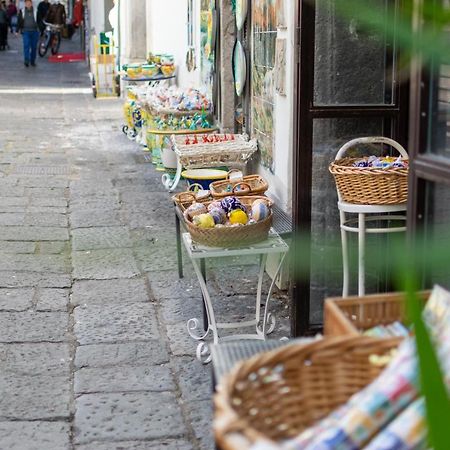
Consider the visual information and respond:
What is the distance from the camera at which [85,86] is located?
698 inches

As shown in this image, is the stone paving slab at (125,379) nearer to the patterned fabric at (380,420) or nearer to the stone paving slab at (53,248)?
the stone paving slab at (53,248)

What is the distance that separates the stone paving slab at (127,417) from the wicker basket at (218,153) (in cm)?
276

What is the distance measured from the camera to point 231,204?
4.04m

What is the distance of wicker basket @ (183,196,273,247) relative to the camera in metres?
3.74

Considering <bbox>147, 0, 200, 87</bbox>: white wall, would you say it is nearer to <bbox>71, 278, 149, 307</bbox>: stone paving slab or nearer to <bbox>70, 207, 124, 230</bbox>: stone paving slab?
<bbox>70, 207, 124, 230</bbox>: stone paving slab

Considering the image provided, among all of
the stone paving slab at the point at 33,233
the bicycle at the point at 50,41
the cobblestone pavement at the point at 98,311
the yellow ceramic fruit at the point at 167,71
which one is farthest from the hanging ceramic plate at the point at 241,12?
the bicycle at the point at 50,41

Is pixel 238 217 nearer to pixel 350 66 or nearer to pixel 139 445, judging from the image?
pixel 350 66

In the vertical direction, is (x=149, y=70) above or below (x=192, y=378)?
above

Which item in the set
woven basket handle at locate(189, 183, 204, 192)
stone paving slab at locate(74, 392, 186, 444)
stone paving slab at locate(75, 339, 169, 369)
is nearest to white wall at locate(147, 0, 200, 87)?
woven basket handle at locate(189, 183, 204, 192)

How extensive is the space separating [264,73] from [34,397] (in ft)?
9.12

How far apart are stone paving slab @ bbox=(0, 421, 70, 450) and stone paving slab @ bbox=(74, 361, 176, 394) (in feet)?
1.04

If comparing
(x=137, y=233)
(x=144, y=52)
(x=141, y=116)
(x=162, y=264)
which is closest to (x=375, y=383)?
(x=162, y=264)

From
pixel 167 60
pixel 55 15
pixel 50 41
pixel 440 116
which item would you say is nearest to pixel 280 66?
pixel 440 116

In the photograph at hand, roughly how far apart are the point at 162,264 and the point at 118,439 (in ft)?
7.83
